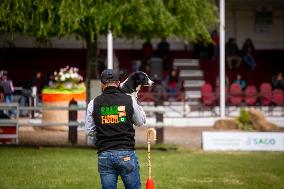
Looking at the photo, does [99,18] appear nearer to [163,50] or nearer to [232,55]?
[163,50]

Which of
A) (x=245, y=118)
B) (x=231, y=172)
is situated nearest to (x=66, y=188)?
(x=231, y=172)

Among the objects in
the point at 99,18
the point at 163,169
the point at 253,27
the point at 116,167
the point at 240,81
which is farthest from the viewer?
the point at 253,27

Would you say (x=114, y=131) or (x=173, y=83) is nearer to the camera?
(x=114, y=131)

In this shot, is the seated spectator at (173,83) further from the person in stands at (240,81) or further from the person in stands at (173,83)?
the person in stands at (240,81)

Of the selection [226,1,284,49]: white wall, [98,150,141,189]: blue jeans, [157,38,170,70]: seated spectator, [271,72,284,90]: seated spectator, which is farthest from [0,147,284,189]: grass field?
[226,1,284,49]: white wall

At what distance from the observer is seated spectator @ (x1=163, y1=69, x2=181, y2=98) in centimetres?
2849

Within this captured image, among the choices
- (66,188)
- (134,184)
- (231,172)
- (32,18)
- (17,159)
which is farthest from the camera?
(32,18)

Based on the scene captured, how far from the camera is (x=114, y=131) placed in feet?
27.8

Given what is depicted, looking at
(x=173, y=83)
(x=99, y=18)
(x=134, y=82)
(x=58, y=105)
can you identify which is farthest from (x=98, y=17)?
(x=173, y=83)

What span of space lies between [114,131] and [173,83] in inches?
812

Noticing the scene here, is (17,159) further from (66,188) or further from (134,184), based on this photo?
(134,184)

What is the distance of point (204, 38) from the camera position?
19.0m

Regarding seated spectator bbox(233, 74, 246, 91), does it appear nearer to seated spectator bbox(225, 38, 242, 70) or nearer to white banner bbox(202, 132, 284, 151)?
seated spectator bbox(225, 38, 242, 70)

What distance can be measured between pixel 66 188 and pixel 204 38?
7.93 m
